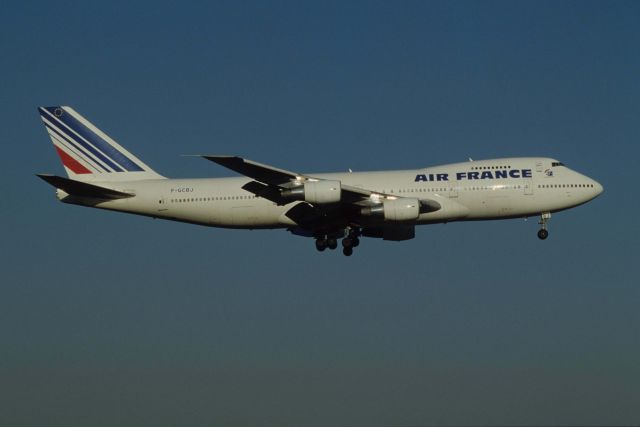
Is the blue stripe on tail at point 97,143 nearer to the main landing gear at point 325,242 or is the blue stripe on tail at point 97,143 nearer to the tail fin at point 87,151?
the tail fin at point 87,151

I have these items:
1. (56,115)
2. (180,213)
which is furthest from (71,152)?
(180,213)

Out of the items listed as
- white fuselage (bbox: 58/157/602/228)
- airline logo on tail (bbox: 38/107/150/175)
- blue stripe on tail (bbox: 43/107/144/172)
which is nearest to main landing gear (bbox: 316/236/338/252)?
white fuselage (bbox: 58/157/602/228)

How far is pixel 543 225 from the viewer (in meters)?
57.5

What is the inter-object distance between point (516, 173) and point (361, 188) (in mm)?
8519

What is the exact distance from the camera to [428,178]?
5684 cm

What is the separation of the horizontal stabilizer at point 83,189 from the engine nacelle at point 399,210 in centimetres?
1438

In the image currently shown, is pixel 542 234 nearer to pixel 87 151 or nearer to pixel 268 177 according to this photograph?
pixel 268 177

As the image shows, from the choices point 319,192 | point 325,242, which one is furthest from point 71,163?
point 319,192

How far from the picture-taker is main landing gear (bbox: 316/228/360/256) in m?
58.4

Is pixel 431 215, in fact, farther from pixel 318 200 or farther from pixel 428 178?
pixel 318 200

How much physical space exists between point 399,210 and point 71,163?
20439 mm

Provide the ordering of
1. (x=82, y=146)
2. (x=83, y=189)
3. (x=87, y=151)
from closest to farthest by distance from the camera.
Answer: (x=83, y=189), (x=87, y=151), (x=82, y=146)

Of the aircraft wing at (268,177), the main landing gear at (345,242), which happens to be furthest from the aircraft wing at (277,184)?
the main landing gear at (345,242)

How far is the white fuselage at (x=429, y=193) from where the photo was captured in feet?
185
